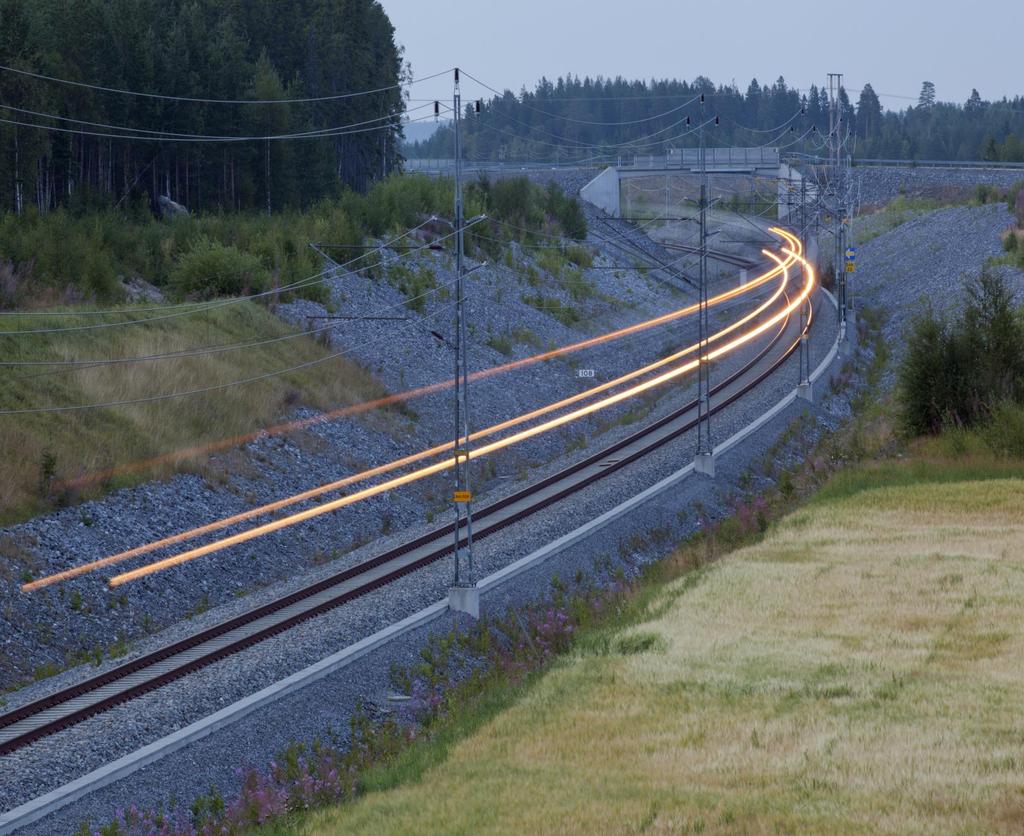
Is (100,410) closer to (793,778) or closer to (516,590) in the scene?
(516,590)

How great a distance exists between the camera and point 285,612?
24.6m

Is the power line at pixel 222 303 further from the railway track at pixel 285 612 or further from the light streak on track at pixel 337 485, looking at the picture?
the railway track at pixel 285 612

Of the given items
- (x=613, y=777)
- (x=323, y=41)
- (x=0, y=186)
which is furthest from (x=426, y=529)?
(x=323, y=41)

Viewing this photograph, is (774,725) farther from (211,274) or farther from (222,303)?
(211,274)

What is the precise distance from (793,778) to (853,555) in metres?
14.9

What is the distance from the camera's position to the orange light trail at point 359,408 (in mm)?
29547

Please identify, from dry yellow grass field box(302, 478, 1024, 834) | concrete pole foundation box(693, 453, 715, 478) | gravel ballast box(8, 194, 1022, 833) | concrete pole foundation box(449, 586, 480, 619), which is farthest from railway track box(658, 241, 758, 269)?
concrete pole foundation box(449, 586, 480, 619)

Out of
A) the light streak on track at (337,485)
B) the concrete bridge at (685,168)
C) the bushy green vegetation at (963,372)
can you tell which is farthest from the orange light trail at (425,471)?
the concrete bridge at (685,168)

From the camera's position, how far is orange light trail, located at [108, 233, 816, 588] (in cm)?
2721

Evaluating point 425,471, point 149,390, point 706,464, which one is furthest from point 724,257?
point 149,390

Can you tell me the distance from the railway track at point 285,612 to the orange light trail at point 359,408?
18.0 ft

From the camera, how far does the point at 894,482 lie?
39.5 m

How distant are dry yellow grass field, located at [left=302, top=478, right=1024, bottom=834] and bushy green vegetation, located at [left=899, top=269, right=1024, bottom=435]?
1789 centimetres

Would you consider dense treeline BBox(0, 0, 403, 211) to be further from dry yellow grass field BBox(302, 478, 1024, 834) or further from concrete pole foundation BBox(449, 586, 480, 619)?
dry yellow grass field BBox(302, 478, 1024, 834)
